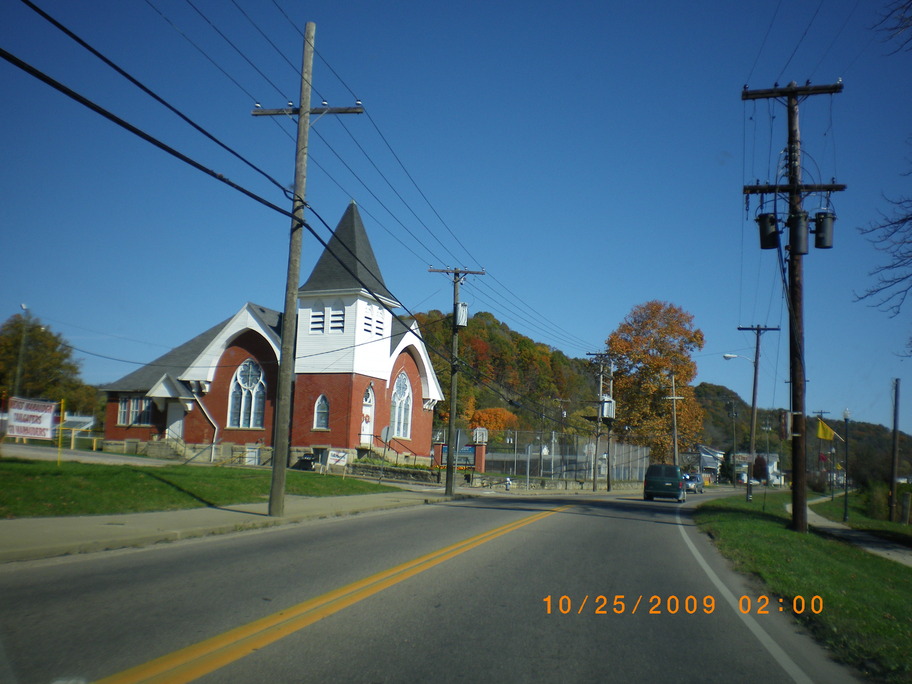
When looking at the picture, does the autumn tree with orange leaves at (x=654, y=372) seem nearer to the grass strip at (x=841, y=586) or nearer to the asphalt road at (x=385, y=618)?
the grass strip at (x=841, y=586)

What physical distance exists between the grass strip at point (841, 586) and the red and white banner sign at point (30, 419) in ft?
45.2

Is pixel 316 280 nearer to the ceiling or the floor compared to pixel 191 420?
nearer to the ceiling

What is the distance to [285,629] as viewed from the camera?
6.29m

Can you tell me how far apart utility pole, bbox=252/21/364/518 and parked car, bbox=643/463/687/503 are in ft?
78.4

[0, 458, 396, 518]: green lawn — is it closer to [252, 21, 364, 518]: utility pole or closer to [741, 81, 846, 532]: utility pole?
[252, 21, 364, 518]: utility pole

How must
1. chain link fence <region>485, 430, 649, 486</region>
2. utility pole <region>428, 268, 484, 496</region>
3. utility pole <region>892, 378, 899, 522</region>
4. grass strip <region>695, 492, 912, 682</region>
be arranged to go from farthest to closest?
1. chain link fence <region>485, 430, 649, 486</region>
2. utility pole <region>892, 378, 899, 522</region>
3. utility pole <region>428, 268, 484, 496</region>
4. grass strip <region>695, 492, 912, 682</region>

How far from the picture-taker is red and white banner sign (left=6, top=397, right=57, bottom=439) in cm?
1486

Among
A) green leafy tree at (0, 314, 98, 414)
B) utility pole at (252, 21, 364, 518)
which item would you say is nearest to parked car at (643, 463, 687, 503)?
utility pole at (252, 21, 364, 518)

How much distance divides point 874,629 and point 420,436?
38.1 meters

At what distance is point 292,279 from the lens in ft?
54.4

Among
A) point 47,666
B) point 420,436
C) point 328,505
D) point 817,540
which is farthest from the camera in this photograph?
point 420,436

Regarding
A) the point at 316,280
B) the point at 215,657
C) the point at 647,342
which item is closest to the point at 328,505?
the point at 215,657

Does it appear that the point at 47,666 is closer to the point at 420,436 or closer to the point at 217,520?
the point at 217,520

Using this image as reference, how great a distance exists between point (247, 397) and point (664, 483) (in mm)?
22335
